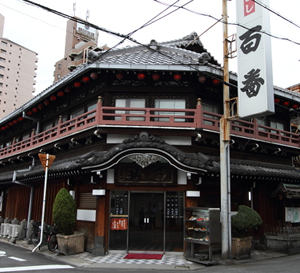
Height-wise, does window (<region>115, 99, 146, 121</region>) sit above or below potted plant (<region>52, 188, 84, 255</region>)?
above

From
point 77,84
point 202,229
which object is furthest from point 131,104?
point 202,229

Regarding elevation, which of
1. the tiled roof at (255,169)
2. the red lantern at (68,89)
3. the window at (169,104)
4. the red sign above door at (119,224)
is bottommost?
the red sign above door at (119,224)

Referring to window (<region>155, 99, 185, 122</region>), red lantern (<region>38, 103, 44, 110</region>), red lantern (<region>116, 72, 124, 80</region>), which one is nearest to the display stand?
window (<region>155, 99, 185, 122</region>)

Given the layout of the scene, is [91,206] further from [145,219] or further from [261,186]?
[261,186]

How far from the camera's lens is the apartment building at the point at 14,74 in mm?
69375

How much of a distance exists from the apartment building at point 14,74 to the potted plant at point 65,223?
61.8 m

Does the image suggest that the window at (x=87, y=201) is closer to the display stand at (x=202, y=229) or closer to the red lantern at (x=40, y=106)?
the display stand at (x=202, y=229)

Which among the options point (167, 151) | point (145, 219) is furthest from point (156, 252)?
point (167, 151)

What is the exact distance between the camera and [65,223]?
12.7 metres

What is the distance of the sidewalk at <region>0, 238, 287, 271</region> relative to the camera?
10.9m

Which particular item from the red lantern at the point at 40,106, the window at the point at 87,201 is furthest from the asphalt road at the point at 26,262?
the red lantern at the point at 40,106

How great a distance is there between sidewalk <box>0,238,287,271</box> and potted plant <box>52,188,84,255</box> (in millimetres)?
335

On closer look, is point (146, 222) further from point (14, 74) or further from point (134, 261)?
point (14, 74)

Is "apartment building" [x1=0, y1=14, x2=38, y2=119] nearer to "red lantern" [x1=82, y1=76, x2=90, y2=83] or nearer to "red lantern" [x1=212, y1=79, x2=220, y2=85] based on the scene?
"red lantern" [x1=82, y1=76, x2=90, y2=83]
